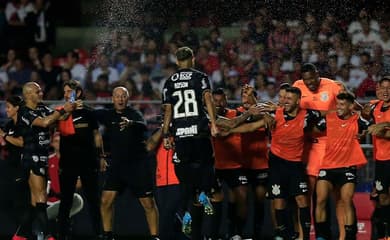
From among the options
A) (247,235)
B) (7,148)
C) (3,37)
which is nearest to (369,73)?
(247,235)

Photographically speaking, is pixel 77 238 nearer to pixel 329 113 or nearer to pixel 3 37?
pixel 329 113

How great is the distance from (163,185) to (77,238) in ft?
8.35

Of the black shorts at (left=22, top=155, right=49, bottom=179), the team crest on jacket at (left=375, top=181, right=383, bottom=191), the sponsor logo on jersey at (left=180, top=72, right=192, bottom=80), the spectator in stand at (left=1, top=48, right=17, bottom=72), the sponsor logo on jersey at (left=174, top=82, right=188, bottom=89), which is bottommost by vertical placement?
the team crest on jacket at (left=375, top=181, right=383, bottom=191)

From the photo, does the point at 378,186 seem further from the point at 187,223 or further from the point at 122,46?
the point at 122,46

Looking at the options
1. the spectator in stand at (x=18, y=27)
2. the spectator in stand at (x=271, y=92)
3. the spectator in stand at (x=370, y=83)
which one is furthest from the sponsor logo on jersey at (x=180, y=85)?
the spectator in stand at (x=18, y=27)

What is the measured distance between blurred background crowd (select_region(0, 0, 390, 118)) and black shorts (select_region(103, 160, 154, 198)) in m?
2.13

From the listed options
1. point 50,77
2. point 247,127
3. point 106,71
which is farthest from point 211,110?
point 50,77

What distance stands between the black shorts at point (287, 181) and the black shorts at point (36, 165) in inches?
114

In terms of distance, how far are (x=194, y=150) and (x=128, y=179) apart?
166cm

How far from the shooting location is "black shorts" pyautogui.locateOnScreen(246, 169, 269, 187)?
14.6 m

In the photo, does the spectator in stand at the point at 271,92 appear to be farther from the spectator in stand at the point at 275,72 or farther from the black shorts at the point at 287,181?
the black shorts at the point at 287,181

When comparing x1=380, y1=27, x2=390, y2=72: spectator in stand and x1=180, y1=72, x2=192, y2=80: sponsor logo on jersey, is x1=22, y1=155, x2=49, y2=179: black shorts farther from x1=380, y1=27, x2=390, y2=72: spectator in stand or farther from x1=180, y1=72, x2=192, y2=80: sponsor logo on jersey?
x1=380, y1=27, x2=390, y2=72: spectator in stand

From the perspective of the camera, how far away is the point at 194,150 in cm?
1297

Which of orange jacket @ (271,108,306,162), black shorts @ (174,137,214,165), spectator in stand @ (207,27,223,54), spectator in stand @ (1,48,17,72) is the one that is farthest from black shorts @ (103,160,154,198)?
spectator in stand @ (1,48,17,72)
